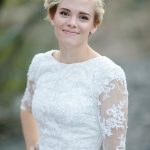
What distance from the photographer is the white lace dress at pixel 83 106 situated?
2023 mm

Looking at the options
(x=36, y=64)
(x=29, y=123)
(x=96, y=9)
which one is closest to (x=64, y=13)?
(x=96, y=9)

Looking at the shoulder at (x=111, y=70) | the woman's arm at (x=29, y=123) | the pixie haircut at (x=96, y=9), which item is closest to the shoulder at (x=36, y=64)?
the woman's arm at (x=29, y=123)

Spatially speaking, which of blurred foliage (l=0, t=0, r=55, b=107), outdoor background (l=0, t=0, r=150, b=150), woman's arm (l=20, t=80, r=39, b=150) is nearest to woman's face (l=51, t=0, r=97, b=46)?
woman's arm (l=20, t=80, r=39, b=150)

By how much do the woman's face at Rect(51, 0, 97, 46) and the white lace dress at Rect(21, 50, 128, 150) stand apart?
113 mm

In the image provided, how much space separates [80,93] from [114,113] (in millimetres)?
167

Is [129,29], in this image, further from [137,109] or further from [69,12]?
[69,12]

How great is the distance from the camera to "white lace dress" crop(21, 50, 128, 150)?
2.02 meters

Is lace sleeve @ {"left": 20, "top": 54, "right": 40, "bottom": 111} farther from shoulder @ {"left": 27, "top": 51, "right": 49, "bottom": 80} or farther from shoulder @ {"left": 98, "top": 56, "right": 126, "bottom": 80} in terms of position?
shoulder @ {"left": 98, "top": 56, "right": 126, "bottom": 80}

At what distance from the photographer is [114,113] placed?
6.63 feet

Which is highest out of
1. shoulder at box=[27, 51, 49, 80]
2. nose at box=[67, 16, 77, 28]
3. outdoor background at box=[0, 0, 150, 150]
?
nose at box=[67, 16, 77, 28]

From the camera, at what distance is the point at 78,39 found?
210 centimetres

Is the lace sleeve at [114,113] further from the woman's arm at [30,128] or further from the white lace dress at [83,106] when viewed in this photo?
the woman's arm at [30,128]

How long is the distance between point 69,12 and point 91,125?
454mm

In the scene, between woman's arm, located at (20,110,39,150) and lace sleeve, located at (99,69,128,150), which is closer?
lace sleeve, located at (99,69,128,150)
